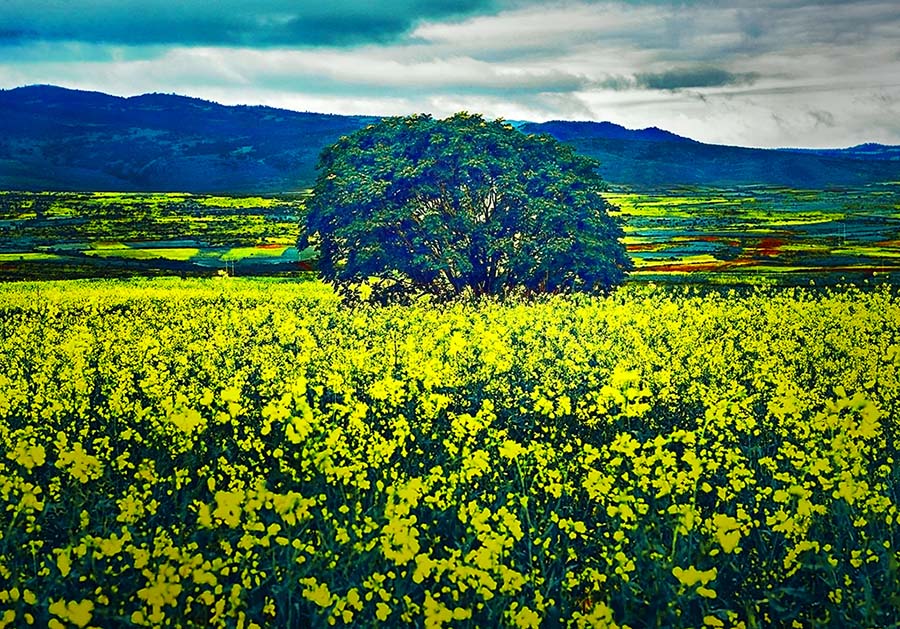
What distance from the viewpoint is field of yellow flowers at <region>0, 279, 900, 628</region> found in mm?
5898

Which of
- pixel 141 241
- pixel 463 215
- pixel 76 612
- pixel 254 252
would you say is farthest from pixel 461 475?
pixel 141 241

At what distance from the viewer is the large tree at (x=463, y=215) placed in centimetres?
2555

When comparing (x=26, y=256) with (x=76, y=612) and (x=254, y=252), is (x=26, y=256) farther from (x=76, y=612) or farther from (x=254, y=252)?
(x=76, y=612)

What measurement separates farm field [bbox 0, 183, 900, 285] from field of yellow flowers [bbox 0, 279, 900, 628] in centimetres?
1349

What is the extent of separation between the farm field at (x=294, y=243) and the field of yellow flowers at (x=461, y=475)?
44.3ft

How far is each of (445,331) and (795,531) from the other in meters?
10.6

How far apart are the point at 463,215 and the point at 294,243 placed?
39316mm

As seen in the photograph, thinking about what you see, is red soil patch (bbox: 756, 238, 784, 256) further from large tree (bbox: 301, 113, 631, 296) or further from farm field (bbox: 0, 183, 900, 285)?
large tree (bbox: 301, 113, 631, 296)

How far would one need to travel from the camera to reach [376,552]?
6676 mm

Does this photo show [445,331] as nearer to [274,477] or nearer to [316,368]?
[316,368]

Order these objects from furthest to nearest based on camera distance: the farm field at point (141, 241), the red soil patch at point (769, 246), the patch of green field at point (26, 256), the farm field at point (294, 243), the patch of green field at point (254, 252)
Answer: the patch of green field at point (254, 252)
the red soil patch at point (769, 246)
the patch of green field at point (26, 256)
the farm field at point (141, 241)
the farm field at point (294, 243)

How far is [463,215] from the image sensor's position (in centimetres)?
2583

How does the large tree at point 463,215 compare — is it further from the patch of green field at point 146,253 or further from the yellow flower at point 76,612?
the patch of green field at point 146,253

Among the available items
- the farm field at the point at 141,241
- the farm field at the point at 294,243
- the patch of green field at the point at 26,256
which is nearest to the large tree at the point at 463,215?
the farm field at the point at 294,243
